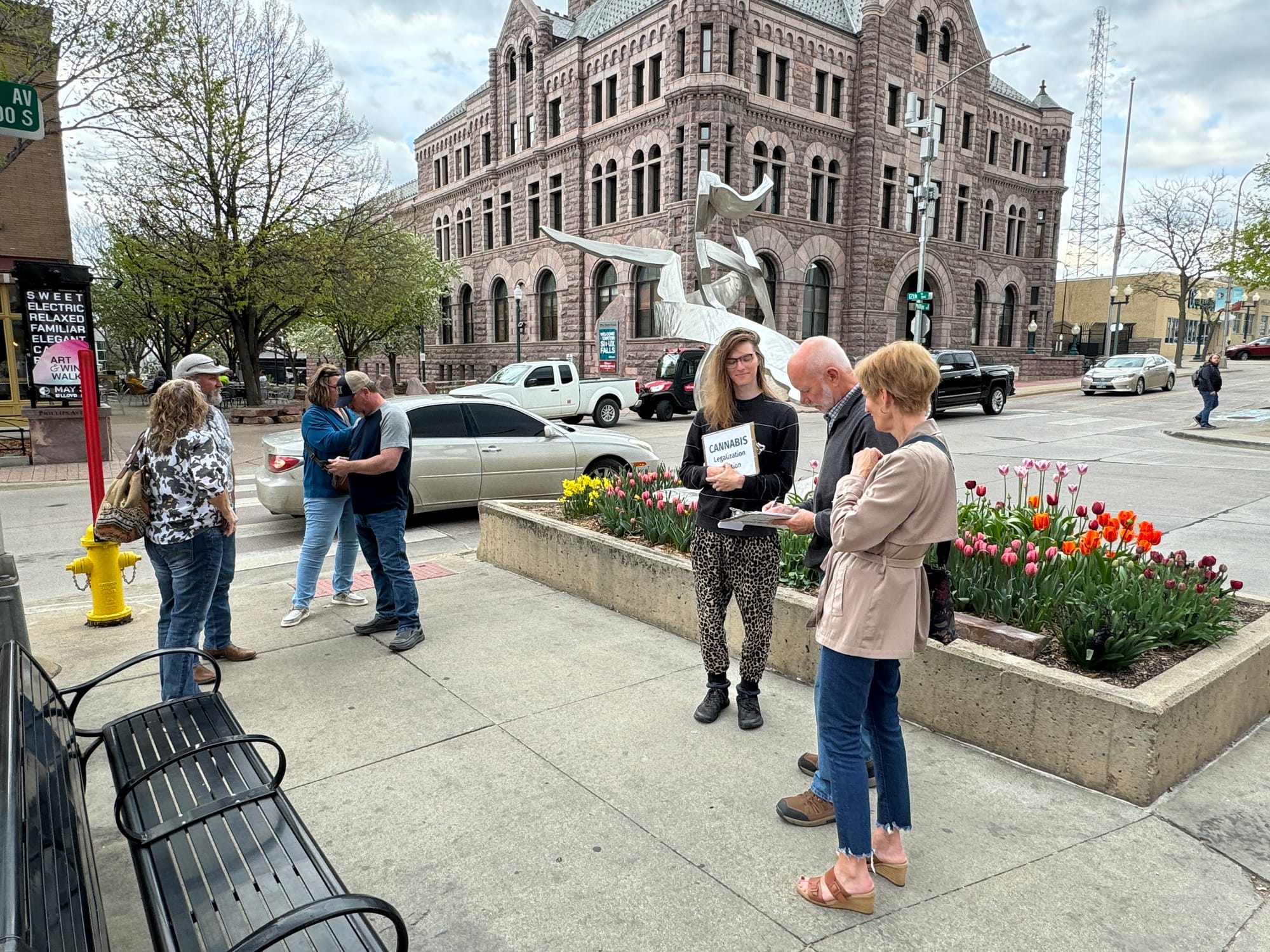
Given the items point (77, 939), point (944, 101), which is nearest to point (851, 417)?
point (77, 939)

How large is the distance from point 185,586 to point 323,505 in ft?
5.77

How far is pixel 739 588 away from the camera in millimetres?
3811

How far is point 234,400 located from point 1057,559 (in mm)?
36503

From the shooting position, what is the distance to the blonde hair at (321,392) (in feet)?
17.5

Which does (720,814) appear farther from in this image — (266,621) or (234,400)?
(234,400)

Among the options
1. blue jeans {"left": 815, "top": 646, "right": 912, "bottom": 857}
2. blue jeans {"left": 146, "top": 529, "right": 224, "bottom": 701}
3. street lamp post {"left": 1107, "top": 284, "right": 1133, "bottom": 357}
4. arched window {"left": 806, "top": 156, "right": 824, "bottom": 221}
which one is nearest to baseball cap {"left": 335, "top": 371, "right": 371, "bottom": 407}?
blue jeans {"left": 146, "top": 529, "right": 224, "bottom": 701}

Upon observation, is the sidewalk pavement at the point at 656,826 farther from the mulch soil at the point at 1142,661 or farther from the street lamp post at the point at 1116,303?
the street lamp post at the point at 1116,303

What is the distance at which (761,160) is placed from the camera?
31.6 m

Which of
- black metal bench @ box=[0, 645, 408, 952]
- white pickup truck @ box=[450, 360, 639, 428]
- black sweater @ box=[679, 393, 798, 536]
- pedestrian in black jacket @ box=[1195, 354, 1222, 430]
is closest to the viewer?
black metal bench @ box=[0, 645, 408, 952]

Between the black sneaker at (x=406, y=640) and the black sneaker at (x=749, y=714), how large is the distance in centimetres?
218

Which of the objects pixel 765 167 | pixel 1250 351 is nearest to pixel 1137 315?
pixel 1250 351

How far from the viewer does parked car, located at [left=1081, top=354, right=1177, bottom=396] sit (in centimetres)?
2909

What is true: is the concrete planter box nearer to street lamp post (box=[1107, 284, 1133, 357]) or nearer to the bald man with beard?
the bald man with beard

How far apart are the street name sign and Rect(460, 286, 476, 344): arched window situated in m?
40.4
